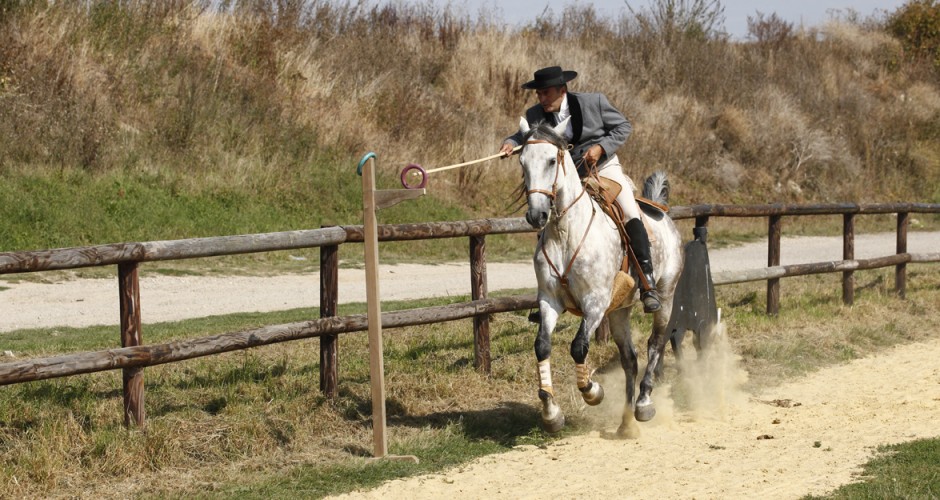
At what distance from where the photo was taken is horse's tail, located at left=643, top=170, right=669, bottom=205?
379 inches

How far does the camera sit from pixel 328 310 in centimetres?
848

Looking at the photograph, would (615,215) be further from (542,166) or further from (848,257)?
(848,257)

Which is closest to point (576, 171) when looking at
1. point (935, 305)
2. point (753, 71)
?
point (935, 305)

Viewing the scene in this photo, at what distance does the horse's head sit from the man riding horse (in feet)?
1.78

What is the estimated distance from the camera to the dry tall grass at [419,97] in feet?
62.0

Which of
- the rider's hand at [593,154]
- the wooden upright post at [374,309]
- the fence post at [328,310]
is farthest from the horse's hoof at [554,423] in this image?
the rider's hand at [593,154]

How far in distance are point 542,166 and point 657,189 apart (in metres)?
2.37

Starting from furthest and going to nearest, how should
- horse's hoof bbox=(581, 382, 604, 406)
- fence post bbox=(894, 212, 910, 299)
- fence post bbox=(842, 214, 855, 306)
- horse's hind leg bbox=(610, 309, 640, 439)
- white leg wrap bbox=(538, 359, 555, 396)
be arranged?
1. fence post bbox=(894, 212, 910, 299)
2. fence post bbox=(842, 214, 855, 306)
3. horse's hind leg bbox=(610, 309, 640, 439)
4. horse's hoof bbox=(581, 382, 604, 406)
5. white leg wrap bbox=(538, 359, 555, 396)

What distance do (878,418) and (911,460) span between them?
4.75ft

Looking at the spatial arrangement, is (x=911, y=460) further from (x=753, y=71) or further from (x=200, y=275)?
(x=753, y=71)

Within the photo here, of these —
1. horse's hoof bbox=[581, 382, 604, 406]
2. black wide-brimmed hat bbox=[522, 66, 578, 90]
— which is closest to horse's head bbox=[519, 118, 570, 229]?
black wide-brimmed hat bbox=[522, 66, 578, 90]

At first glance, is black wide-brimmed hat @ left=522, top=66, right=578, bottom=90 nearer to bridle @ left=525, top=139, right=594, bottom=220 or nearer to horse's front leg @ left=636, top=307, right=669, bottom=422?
bridle @ left=525, top=139, right=594, bottom=220

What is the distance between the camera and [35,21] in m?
19.5

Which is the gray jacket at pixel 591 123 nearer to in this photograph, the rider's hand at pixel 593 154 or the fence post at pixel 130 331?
the rider's hand at pixel 593 154
